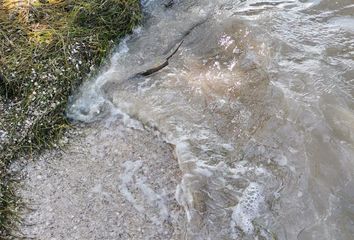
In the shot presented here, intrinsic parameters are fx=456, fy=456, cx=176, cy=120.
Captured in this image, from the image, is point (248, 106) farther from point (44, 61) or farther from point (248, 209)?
point (44, 61)

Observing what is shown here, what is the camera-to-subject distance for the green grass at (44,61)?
397cm

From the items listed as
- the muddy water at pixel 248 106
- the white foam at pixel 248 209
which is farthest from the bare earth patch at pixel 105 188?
the white foam at pixel 248 209

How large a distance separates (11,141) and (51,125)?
37 cm

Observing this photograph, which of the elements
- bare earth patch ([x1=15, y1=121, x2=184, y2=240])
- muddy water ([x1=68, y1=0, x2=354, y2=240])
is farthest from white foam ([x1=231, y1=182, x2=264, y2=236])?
bare earth patch ([x1=15, y1=121, x2=184, y2=240])

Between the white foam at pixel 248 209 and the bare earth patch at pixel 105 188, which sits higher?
the bare earth patch at pixel 105 188

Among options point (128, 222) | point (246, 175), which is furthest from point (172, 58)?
point (128, 222)

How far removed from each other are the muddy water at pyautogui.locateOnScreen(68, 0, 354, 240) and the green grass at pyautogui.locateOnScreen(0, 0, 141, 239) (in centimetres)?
18

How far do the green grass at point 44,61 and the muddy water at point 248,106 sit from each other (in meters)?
0.18

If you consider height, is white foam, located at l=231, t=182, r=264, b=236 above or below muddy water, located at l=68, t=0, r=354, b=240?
below

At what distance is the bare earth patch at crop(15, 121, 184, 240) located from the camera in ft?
11.4

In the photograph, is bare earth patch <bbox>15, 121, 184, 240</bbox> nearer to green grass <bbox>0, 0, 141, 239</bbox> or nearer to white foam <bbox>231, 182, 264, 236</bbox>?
green grass <bbox>0, 0, 141, 239</bbox>

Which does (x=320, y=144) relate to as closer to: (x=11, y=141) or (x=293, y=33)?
(x=293, y=33)

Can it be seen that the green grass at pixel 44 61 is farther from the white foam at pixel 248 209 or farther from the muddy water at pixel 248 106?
the white foam at pixel 248 209

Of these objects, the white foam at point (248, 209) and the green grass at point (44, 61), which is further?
the green grass at point (44, 61)
